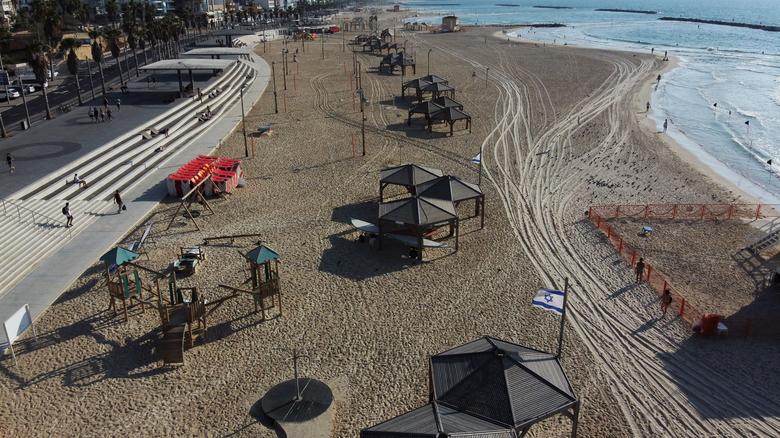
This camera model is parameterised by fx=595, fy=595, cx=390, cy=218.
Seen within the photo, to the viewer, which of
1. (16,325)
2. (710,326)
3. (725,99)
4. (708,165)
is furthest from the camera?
(725,99)

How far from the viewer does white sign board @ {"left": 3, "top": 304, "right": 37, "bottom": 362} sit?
13.8 metres

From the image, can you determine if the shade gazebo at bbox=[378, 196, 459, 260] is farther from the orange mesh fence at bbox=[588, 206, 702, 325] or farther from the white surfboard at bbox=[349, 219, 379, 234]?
the orange mesh fence at bbox=[588, 206, 702, 325]

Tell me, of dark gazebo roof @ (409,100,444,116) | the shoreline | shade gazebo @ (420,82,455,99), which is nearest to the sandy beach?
the shoreline

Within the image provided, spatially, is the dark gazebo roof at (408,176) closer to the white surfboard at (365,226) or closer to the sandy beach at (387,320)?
the sandy beach at (387,320)

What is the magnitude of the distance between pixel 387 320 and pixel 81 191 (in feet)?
50.1

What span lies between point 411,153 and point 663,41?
85.6 meters

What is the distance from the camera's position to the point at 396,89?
50750mm

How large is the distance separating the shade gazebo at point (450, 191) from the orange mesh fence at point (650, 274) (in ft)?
15.1

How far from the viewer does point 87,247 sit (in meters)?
20.2

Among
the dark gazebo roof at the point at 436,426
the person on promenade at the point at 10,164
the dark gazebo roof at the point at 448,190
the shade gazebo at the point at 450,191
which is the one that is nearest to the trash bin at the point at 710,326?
the dark gazebo roof at the point at 436,426

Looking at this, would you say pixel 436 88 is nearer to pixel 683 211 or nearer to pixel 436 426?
pixel 683 211

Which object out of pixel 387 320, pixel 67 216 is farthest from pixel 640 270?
pixel 67 216

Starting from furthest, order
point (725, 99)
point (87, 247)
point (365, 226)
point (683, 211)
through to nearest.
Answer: point (725, 99)
point (683, 211)
point (365, 226)
point (87, 247)

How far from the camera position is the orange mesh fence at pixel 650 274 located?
16734 mm
